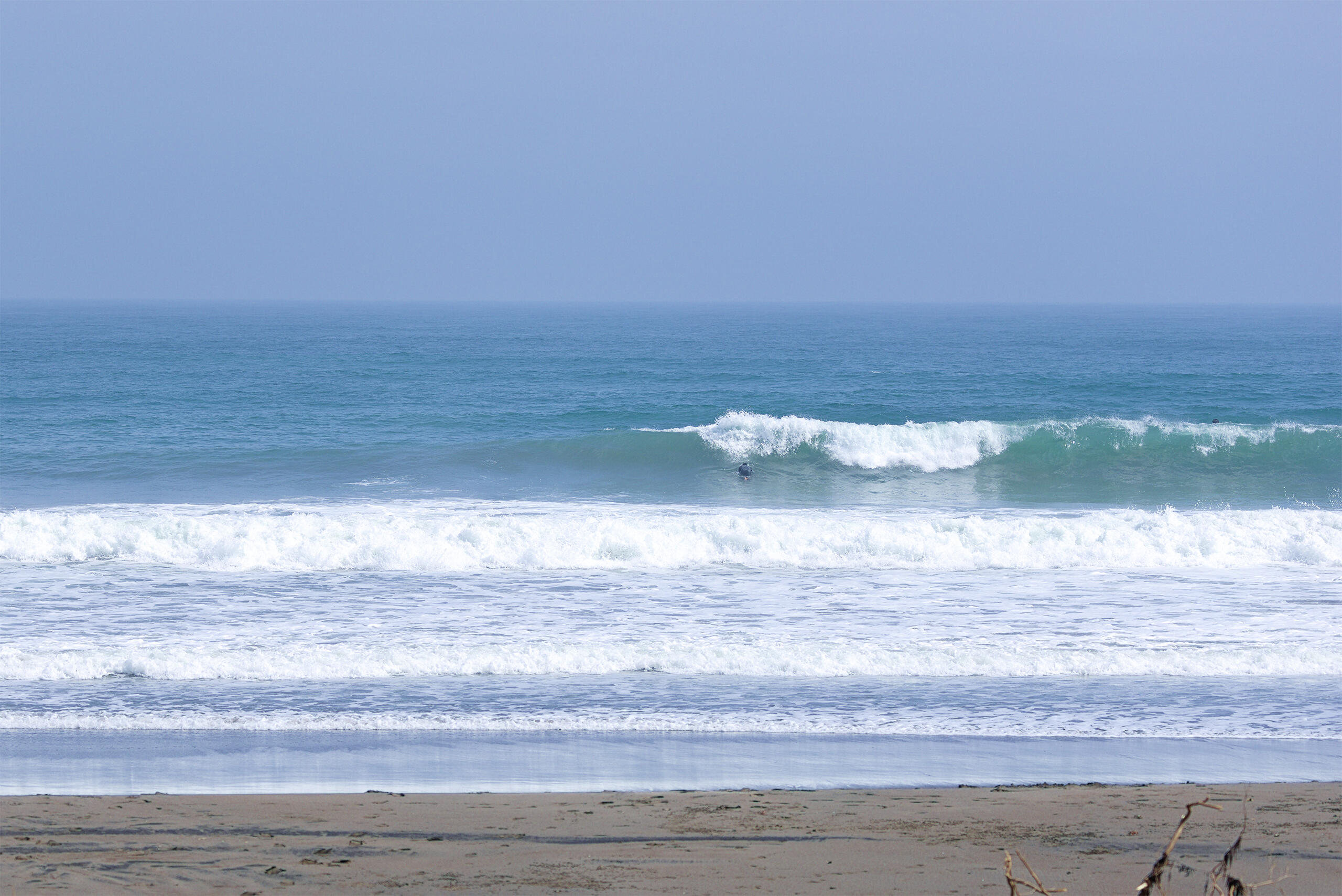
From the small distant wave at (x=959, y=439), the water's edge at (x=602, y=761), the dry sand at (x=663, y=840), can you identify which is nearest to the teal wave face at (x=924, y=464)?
the small distant wave at (x=959, y=439)

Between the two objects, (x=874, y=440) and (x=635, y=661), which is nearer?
(x=635, y=661)

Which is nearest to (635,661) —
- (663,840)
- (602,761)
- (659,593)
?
(602,761)

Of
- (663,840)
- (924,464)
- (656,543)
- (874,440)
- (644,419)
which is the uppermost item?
(644,419)

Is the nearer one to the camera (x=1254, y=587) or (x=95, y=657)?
(x=95, y=657)

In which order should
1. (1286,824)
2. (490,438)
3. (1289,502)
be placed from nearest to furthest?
(1286,824) → (1289,502) → (490,438)

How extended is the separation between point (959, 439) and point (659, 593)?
13.7 m

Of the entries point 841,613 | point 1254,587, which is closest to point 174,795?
point 841,613

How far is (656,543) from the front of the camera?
13594mm

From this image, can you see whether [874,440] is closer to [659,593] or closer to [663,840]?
[659,593]

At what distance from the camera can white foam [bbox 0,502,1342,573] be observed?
1309 cm

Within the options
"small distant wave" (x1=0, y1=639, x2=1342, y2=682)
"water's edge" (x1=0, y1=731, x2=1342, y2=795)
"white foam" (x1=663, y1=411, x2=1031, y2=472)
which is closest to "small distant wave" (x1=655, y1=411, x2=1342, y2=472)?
"white foam" (x1=663, y1=411, x2=1031, y2=472)

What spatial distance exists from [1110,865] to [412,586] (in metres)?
8.77

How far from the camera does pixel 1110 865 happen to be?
4887mm

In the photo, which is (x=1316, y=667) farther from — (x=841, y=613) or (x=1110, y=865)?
(x=1110, y=865)
